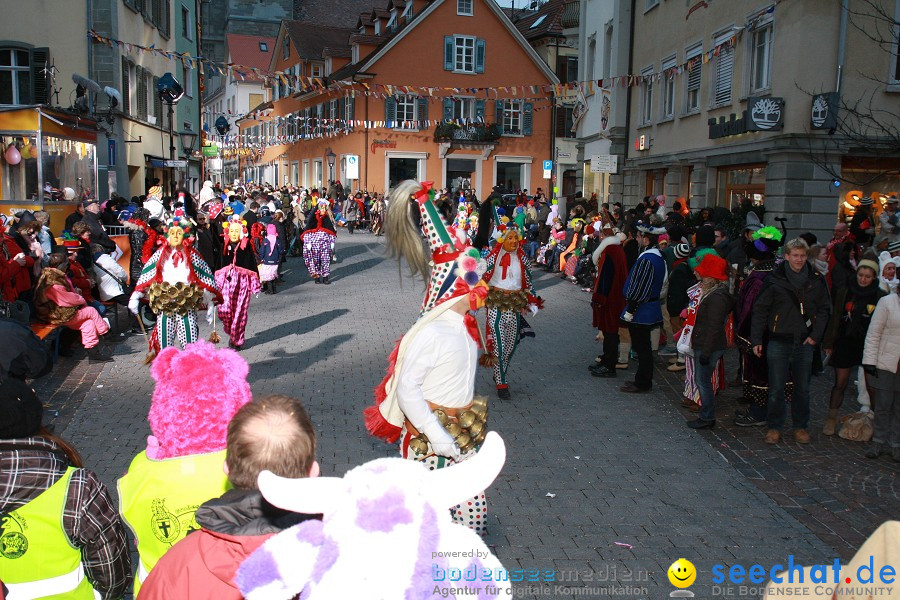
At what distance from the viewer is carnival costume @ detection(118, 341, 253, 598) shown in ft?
9.34

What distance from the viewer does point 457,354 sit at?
4121mm

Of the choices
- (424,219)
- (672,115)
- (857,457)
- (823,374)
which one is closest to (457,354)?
(424,219)

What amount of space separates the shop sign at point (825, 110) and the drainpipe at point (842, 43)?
0.30 meters

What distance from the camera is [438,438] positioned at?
13.0 ft

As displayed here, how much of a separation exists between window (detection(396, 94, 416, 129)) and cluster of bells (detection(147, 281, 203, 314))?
113 feet

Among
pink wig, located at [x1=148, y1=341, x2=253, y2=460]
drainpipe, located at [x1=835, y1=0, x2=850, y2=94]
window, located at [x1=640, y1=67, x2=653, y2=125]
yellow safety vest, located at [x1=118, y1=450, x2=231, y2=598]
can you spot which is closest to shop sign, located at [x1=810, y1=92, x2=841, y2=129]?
drainpipe, located at [x1=835, y1=0, x2=850, y2=94]

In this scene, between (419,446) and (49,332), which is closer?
(419,446)

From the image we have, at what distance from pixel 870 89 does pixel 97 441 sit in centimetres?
1543

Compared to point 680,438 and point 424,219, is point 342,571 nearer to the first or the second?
point 424,219

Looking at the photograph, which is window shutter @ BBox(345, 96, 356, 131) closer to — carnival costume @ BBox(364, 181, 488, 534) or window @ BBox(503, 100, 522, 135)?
window @ BBox(503, 100, 522, 135)

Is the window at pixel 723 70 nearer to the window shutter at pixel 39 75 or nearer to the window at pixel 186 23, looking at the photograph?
the window shutter at pixel 39 75

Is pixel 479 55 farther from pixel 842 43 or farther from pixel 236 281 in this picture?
pixel 236 281

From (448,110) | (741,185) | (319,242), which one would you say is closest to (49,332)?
(319,242)

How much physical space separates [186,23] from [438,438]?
3482 centimetres
